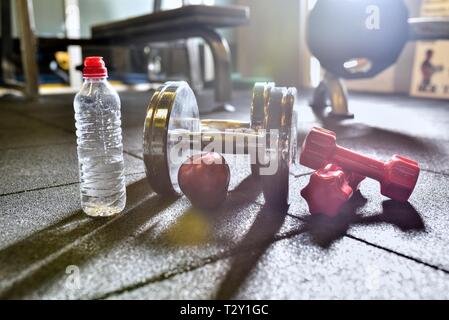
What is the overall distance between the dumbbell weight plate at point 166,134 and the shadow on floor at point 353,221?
1.12ft

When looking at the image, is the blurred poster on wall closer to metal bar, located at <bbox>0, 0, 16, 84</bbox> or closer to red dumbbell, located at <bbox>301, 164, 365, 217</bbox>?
red dumbbell, located at <bbox>301, 164, 365, 217</bbox>

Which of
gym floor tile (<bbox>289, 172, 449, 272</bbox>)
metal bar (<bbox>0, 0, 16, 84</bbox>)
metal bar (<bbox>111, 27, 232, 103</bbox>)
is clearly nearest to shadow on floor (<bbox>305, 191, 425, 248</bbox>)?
gym floor tile (<bbox>289, 172, 449, 272</bbox>)

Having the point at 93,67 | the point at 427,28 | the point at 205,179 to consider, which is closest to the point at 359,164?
the point at 205,179

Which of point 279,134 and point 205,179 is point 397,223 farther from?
point 205,179

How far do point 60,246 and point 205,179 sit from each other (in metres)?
0.33

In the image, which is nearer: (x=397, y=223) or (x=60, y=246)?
(x=60, y=246)

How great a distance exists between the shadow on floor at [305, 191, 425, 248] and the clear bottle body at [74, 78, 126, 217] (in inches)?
18.0

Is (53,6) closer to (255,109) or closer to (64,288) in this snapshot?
(255,109)

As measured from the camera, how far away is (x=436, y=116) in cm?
265

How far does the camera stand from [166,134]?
0.98 m

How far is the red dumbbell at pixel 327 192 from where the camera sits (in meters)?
0.94

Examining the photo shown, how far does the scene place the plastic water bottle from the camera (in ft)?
3.46

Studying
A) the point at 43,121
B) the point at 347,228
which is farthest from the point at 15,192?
the point at 43,121
